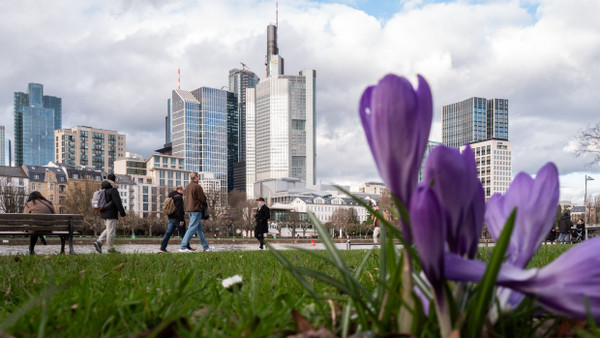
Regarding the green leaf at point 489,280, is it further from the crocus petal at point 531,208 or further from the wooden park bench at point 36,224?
the wooden park bench at point 36,224

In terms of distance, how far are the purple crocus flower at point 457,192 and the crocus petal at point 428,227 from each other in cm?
4

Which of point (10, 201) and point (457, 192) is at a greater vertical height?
point (457, 192)

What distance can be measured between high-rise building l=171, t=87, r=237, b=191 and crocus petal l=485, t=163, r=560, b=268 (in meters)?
170

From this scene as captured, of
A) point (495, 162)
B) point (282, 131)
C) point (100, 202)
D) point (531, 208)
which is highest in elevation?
point (282, 131)

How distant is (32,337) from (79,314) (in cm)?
18

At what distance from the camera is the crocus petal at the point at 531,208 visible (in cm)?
85

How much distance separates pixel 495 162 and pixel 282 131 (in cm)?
7512

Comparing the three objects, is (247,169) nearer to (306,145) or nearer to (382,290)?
(306,145)

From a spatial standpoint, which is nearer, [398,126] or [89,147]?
[398,126]

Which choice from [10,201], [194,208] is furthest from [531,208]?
[10,201]

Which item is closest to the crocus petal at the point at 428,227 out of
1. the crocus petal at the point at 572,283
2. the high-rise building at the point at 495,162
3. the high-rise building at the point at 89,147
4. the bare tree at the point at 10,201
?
the crocus petal at the point at 572,283

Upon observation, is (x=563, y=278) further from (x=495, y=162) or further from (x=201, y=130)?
(x=201, y=130)

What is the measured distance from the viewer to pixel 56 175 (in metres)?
100

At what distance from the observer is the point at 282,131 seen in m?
174
